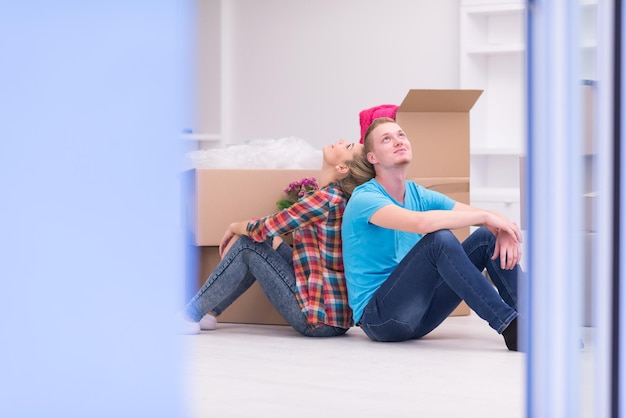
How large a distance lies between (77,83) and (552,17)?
473mm

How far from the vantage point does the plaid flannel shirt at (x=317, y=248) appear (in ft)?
8.90

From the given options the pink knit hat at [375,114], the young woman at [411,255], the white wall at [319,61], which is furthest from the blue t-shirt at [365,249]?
the white wall at [319,61]

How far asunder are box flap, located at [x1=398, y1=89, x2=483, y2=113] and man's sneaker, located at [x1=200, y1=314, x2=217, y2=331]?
91cm

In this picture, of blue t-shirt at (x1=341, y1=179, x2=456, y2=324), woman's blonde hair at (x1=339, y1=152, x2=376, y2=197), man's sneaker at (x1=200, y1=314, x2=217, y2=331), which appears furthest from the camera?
man's sneaker at (x1=200, y1=314, x2=217, y2=331)

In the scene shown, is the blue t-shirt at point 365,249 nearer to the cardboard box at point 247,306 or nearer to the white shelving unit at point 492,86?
the cardboard box at point 247,306

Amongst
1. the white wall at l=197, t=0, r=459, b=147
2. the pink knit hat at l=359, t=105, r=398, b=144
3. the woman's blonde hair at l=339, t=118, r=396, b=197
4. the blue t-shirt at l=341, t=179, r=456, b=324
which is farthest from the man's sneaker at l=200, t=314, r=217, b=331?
the white wall at l=197, t=0, r=459, b=147

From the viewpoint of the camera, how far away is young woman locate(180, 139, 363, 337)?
273 cm

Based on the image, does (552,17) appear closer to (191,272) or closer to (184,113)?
(184,113)

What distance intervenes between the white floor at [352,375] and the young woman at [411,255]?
92mm

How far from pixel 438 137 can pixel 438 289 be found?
81 centimetres

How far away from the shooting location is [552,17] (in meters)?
0.84

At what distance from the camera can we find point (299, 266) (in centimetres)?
277

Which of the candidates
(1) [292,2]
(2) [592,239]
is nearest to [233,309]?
(2) [592,239]

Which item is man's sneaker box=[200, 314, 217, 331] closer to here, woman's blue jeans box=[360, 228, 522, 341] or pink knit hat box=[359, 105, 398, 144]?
woman's blue jeans box=[360, 228, 522, 341]
